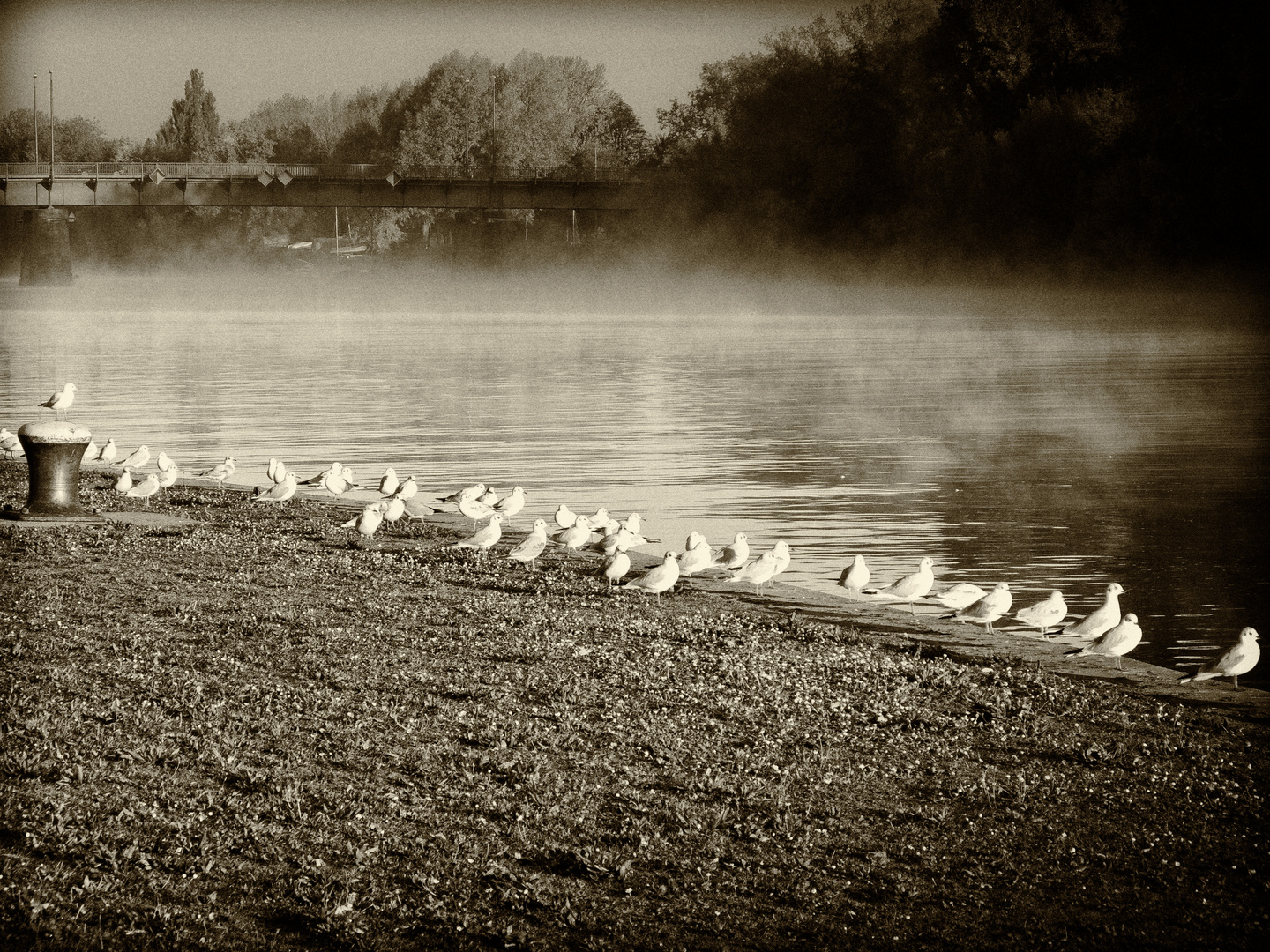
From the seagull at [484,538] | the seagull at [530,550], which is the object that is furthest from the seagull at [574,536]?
the seagull at [530,550]

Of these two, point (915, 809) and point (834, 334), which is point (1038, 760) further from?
point (834, 334)

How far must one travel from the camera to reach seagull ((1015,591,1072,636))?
53.9ft

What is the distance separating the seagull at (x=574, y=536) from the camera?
65.9ft

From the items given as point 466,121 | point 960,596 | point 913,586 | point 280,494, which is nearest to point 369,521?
point 280,494

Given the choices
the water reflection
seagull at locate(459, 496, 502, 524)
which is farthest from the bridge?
seagull at locate(459, 496, 502, 524)

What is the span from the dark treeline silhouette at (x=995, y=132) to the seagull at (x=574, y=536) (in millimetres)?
A: 49170

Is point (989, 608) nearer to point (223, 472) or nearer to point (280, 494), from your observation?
point (280, 494)

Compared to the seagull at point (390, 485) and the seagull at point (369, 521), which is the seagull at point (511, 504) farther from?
the seagull at point (369, 521)

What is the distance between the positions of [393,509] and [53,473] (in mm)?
4223

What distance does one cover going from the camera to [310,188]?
122625 mm

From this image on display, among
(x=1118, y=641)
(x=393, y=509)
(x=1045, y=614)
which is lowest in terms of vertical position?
(x=1045, y=614)

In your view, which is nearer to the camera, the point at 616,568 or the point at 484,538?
the point at 616,568

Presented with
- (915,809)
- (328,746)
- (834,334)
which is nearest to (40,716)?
(328,746)

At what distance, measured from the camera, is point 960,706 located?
1213 cm
